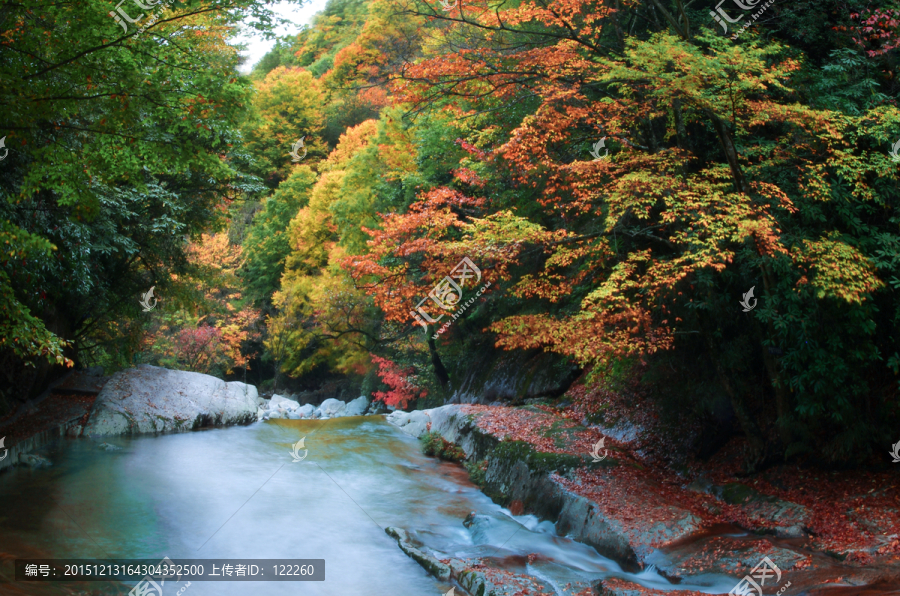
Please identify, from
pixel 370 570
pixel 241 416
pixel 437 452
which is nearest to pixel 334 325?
pixel 241 416

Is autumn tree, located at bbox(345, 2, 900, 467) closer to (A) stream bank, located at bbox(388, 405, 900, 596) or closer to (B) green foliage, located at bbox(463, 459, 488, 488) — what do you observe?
(A) stream bank, located at bbox(388, 405, 900, 596)

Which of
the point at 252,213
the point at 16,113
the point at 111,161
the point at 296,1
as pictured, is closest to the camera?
the point at 16,113

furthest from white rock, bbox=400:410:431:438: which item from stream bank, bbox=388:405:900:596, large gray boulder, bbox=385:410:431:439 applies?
stream bank, bbox=388:405:900:596

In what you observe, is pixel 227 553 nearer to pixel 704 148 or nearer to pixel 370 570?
pixel 370 570

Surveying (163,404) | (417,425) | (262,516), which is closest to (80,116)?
(262,516)

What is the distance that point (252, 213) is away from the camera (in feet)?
119

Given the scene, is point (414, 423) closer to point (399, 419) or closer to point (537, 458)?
point (399, 419)

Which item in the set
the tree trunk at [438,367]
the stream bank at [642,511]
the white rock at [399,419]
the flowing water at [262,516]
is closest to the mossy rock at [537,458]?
the stream bank at [642,511]

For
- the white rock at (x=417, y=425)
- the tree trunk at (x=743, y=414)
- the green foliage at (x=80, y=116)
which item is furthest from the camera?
the white rock at (x=417, y=425)

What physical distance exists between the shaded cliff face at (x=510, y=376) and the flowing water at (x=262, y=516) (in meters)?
3.38

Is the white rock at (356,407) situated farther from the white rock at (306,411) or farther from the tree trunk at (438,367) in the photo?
the tree trunk at (438,367)

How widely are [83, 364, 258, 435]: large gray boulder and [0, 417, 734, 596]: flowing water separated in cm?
78

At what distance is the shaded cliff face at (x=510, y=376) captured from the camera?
14.4 metres

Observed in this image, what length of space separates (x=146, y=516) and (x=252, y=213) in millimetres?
30149
